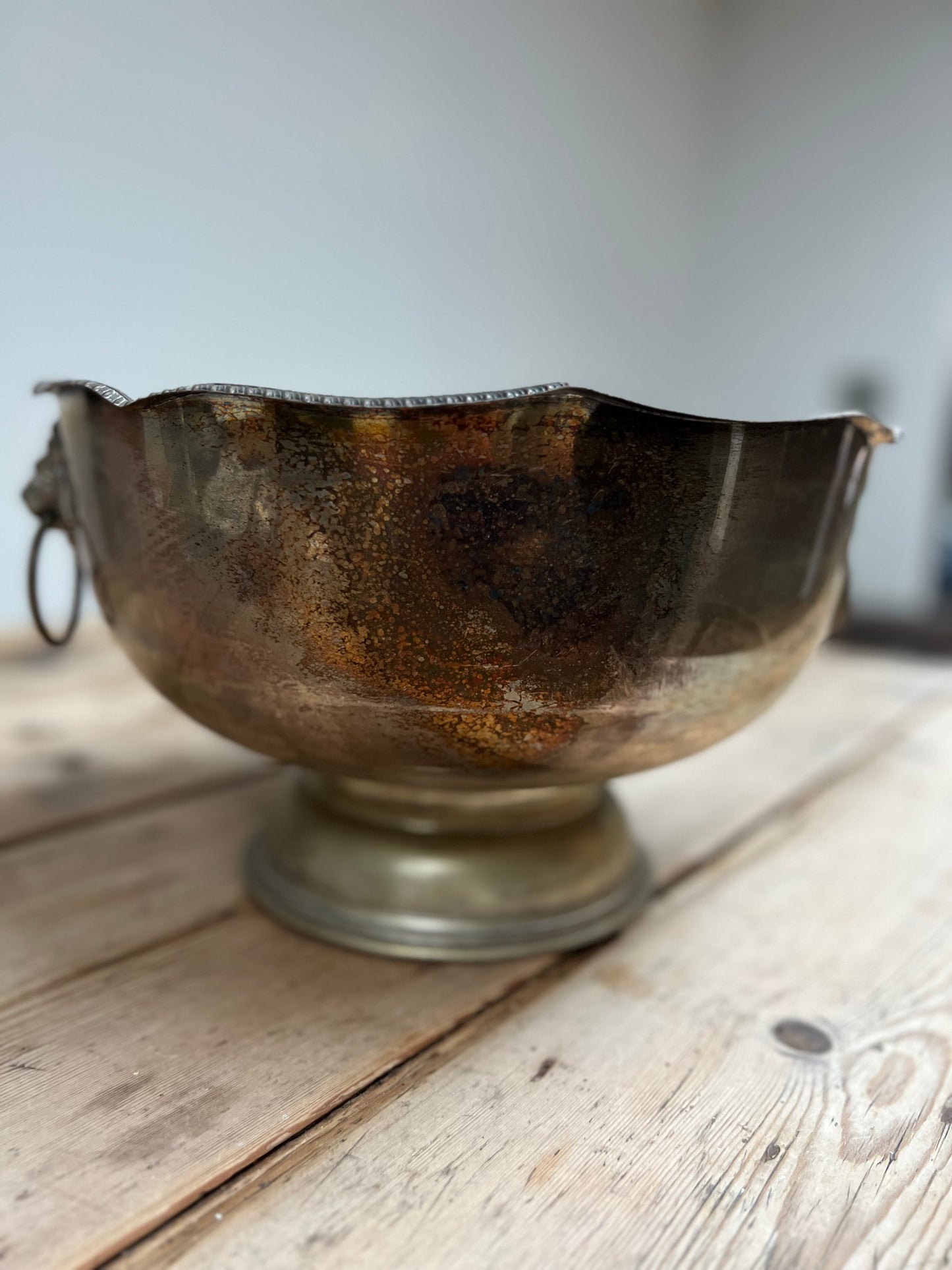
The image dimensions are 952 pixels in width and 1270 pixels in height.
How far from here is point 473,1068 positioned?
0.36 metres

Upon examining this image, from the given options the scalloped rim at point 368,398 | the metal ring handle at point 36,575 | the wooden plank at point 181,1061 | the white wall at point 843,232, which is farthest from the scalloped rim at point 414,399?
the white wall at point 843,232

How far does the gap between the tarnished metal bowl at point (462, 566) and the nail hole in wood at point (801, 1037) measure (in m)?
0.11

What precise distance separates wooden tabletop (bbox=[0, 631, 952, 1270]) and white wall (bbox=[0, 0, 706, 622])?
0.36 metres

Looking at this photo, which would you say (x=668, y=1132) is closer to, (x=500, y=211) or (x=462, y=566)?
(x=462, y=566)

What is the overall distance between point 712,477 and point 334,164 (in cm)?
107

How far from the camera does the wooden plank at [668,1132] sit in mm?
280

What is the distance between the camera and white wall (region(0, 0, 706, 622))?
98cm

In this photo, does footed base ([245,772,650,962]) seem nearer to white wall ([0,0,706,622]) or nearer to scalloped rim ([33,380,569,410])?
scalloped rim ([33,380,569,410])

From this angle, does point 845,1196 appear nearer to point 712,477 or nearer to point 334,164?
point 712,477

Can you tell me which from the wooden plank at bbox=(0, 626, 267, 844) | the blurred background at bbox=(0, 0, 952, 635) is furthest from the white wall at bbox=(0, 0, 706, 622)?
the wooden plank at bbox=(0, 626, 267, 844)

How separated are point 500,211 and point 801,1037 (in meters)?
1.42

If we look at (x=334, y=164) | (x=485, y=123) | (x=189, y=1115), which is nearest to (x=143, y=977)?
(x=189, y=1115)

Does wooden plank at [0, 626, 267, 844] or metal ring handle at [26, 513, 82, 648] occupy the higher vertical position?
metal ring handle at [26, 513, 82, 648]

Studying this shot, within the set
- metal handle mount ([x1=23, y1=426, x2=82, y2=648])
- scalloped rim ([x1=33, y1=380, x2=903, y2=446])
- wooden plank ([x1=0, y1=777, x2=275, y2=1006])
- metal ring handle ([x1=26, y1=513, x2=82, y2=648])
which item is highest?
scalloped rim ([x1=33, y1=380, x2=903, y2=446])
